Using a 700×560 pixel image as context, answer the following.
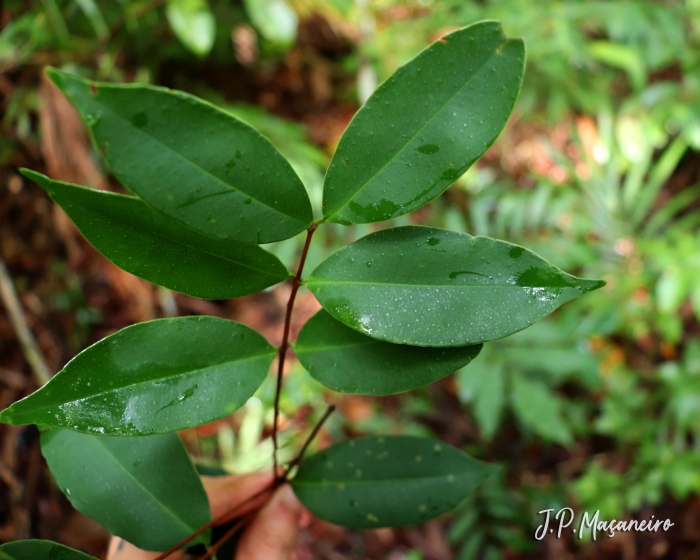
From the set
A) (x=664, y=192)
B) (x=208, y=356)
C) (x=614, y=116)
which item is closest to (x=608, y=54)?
(x=614, y=116)

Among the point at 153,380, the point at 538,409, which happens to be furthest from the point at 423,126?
the point at 538,409

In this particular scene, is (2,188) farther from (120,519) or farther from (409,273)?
(409,273)

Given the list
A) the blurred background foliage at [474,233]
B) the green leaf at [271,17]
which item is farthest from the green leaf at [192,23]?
the green leaf at [271,17]

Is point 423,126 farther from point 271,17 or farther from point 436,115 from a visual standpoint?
point 271,17

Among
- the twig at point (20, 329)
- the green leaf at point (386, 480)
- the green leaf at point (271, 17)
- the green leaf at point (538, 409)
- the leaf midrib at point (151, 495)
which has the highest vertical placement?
the green leaf at point (271, 17)

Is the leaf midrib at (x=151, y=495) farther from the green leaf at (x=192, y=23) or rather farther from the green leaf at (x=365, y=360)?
the green leaf at (x=192, y=23)

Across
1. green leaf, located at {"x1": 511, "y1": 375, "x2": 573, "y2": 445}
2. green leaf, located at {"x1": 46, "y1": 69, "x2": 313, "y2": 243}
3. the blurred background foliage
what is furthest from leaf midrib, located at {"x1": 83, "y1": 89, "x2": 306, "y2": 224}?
green leaf, located at {"x1": 511, "y1": 375, "x2": 573, "y2": 445}
